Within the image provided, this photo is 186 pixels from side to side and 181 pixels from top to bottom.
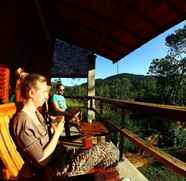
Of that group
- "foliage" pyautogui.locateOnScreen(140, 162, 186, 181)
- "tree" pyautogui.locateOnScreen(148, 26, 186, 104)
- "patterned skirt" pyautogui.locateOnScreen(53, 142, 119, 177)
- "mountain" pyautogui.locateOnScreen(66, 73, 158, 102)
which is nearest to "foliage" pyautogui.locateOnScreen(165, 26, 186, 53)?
"tree" pyautogui.locateOnScreen(148, 26, 186, 104)

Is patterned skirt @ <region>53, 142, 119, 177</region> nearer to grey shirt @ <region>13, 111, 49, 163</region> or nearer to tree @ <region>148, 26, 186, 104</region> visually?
grey shirt @ <region>13, 111, 49, 163</region>

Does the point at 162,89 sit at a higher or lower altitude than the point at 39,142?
higher

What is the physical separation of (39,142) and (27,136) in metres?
0.09

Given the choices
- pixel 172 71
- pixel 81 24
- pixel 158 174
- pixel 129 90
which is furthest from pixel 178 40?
pixel 81 24

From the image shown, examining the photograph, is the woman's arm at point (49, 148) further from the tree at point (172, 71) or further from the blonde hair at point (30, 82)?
the tree at point (172, 71)

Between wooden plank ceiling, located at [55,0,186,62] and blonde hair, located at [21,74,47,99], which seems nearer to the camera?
blonde hair, located at [21,74,47,99]

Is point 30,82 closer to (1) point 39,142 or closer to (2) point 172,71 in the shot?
(1) point 39,142

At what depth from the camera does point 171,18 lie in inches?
225

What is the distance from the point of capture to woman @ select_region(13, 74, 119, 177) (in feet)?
6.32

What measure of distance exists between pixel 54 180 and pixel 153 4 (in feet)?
13.4

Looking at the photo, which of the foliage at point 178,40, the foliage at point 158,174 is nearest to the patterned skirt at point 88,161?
the foliage at point 158,174

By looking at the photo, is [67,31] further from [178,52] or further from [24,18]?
[178,52]

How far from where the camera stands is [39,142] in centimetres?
198

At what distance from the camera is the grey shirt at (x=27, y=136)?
6.28 feet
